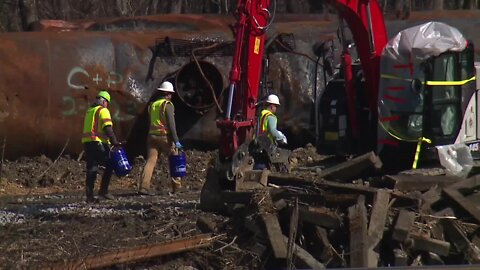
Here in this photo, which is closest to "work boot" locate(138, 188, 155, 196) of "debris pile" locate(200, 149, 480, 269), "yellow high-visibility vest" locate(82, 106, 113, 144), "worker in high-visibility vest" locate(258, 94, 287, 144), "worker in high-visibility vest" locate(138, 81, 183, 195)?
"worker in high-visibility vest" locate(138, 81, 183, 195)

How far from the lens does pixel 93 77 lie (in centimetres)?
1917

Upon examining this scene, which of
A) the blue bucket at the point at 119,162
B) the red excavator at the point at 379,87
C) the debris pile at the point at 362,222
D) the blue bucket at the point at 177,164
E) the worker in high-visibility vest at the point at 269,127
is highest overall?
the red excavator at the point at 379,87

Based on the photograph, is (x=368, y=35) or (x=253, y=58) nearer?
(x=253, y=58)

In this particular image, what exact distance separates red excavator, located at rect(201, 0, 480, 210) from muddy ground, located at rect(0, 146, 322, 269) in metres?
1.18

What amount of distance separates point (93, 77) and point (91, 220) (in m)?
7.81

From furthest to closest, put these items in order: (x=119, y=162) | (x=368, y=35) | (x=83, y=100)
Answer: (x=83, y=100) < (x=119, y=162) < (x=368, y=35)

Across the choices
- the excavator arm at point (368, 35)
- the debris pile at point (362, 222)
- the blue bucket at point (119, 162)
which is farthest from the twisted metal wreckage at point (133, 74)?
the debris pile at point (362, 222)

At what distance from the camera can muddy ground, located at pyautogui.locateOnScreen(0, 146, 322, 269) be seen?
9281 millimetres

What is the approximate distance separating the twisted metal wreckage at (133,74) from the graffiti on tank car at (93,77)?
0.07 feet

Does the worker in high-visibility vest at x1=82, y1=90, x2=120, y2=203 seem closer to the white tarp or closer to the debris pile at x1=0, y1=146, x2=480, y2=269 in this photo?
the debris pile at x1=0, y1=146, x2=480, y2=269

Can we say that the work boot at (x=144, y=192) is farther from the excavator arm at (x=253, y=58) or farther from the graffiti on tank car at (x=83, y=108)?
the graffiti on tank car at (x=83, y=108)

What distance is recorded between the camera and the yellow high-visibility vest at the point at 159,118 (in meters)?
15.5

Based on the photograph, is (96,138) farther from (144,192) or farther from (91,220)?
(91,220)

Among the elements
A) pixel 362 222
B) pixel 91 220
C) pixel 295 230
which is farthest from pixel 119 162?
pixel 362 222
